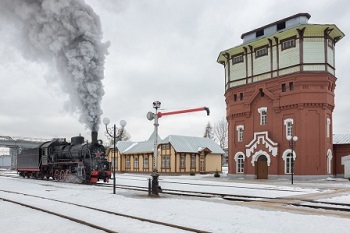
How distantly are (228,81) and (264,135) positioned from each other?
7.54 meters

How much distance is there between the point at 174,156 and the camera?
1875 inches

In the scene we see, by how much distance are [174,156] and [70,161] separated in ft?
69.6

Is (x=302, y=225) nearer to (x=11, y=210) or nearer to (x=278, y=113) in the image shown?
(x=11, y=210)

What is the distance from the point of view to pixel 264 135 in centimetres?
3478

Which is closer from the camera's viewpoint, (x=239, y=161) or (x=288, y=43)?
(x=288, y=43)

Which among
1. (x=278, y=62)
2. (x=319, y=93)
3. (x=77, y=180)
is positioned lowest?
(x=77, y=180)

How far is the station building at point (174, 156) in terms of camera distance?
48.0 metres

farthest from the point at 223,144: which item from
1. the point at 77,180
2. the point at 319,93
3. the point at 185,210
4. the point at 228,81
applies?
the point at 185,210

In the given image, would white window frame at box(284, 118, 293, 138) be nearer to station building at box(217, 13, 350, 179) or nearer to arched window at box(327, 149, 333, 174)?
station building at box(217, 13, 350, 179)

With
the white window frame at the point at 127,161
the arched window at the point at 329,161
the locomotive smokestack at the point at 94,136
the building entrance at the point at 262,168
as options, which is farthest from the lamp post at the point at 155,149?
the white window frame at the point at 127,161

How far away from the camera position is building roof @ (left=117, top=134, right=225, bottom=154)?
48406 millimetres

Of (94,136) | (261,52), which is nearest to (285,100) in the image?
(261,52)

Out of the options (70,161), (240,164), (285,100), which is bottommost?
(240,164)

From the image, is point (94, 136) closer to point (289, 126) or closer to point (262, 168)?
point (262, 168)
